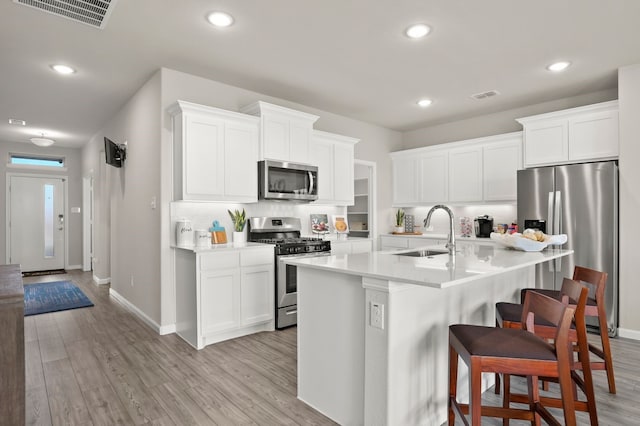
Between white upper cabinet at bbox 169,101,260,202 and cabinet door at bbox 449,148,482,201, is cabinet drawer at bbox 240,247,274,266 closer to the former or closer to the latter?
white upper cabinet at bbox 169,101,260,202

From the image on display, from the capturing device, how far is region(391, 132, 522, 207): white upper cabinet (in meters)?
4.91

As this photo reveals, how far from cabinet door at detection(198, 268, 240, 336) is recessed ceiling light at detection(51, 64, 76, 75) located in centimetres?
257

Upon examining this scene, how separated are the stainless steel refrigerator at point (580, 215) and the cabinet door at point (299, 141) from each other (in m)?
2.68

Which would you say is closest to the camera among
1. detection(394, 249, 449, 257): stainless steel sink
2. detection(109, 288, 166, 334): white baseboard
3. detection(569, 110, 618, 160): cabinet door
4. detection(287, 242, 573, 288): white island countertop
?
detection(287, 242, 573, 288): white island countertop

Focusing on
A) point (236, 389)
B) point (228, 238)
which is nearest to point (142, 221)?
point (228, 238)

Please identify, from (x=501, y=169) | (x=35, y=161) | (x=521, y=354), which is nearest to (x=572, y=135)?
(x=501, y=169)

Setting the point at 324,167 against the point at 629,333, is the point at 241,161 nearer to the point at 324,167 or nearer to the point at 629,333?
the point at 324,167

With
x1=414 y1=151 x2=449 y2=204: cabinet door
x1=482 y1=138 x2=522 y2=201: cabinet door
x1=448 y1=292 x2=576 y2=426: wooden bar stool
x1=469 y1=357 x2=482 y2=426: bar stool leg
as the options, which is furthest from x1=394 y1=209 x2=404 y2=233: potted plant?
x1=469 y1=357 x2=482 y2=426: bar stool leg

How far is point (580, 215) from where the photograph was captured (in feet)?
12.8

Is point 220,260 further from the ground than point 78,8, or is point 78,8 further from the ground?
point 78,8

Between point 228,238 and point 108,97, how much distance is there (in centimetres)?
248

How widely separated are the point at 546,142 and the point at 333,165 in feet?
8.72

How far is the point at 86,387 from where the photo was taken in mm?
2629

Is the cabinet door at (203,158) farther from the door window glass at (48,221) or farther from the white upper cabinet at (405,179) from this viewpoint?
the door window glass at (48,221)
